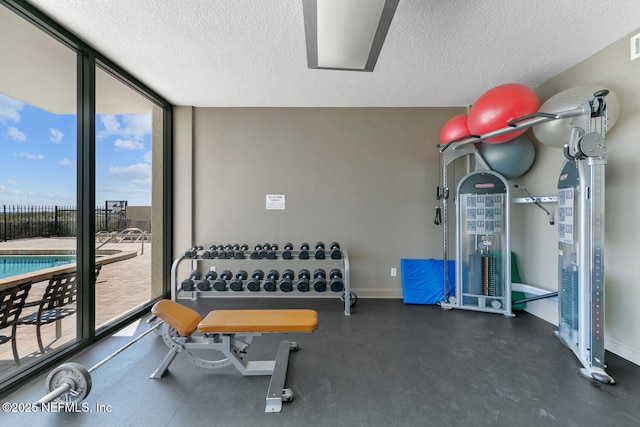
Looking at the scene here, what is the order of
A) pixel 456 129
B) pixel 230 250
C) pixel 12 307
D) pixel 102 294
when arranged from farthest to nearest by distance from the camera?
pixel 230 250 → pixel 456 129 → pixel 102 294 → pixel 12 307

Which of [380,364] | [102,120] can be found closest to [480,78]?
[380,364]

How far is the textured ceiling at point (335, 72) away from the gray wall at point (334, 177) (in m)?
0.45

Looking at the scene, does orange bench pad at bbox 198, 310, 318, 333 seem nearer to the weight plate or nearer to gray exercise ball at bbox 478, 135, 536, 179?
the weight plate

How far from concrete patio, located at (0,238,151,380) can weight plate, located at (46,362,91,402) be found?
63 centimetres

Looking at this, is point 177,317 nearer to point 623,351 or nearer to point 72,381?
point 72,381

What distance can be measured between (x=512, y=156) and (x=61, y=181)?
169 inches

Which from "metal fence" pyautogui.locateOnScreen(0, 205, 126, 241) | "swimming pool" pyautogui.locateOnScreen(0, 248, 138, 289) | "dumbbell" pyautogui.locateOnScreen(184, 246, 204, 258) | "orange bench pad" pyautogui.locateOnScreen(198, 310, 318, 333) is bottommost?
"orange bench pad" pyautogui.locateOnScreen(198, 310, 318, 333)

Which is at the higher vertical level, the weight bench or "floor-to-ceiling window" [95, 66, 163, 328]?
"floor-to-ceiling window" [95, 66, 163, 328]

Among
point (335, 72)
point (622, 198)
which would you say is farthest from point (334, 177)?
point (622, 198)

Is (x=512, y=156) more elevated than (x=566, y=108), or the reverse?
(x=566, y=108)

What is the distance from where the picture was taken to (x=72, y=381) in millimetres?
1513

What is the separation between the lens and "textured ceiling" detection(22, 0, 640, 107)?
1.86m

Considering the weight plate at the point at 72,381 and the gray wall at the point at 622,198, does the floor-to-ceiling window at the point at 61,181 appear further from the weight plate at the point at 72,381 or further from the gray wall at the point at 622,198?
the gray wall at the point at 622,198

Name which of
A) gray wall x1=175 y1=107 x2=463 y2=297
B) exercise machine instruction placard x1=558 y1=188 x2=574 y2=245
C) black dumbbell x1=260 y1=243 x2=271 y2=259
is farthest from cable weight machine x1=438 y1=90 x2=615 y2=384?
black dumbbell x1=260 y1=243 x2=271 y2=259
